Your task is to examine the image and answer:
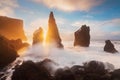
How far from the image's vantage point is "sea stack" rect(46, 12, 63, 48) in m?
80.9

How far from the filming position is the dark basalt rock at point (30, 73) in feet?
143

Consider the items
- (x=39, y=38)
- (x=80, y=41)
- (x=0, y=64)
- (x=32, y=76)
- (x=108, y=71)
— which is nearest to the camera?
(x=32, y=76)

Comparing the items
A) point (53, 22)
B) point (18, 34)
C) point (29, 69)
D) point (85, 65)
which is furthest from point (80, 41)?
point (18, 34)

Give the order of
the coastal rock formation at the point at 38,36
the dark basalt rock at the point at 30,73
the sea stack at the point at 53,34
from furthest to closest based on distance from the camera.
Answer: the coastal rock formation at the point at 38,36 < the sea stack at the point at 53,34 < the dark basalt rock at the point at 30,73

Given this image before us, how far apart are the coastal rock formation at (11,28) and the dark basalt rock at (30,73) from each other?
309ft

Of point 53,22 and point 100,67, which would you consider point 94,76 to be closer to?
point 100,67

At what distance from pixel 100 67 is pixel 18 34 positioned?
373 feet

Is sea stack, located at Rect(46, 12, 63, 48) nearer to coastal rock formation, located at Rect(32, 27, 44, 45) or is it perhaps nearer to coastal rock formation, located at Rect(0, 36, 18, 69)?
coastal rock formation, located at Rect(32, 27, 44, 45)

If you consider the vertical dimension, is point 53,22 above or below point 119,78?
above

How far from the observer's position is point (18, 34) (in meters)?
155

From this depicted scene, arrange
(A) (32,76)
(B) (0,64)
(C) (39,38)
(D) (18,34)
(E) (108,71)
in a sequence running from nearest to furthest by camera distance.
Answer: (A) (32,76)
(E) (108,71)
(B) (0,64)
(C) (39,38)
(D) (18,34)

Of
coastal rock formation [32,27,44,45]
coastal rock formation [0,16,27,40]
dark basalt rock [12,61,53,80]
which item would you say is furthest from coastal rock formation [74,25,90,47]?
coastal rock formation [0,16,27,40]

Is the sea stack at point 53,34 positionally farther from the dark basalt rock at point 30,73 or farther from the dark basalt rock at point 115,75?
the dark basalt rock at point 115,75

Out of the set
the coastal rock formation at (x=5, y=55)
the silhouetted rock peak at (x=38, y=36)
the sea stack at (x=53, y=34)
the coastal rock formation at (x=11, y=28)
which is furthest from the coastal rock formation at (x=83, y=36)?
the coastal rock formation at (x=11, y=28)
